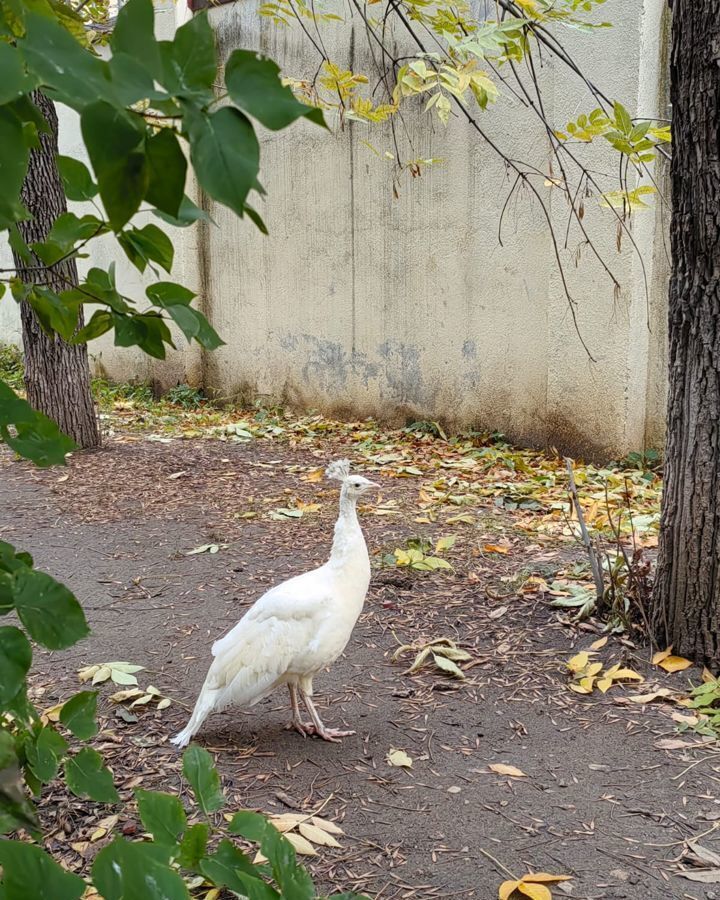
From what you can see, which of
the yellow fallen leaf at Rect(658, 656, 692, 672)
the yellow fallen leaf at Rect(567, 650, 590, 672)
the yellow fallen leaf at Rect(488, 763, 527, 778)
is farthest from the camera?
the yellow fallen leaf at Rect(567, 650, 590, 672)

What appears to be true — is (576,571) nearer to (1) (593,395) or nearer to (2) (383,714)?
(2) (383,714)

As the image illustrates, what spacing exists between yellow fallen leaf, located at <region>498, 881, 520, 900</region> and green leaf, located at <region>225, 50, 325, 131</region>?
2398mm

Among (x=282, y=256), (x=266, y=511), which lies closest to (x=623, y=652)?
(x=266, y=511)

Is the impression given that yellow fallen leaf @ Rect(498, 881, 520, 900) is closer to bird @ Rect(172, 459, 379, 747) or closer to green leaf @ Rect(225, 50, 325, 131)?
bird @ Rect(172, 459, 379, 747)

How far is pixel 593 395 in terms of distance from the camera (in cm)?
737

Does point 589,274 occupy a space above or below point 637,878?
above

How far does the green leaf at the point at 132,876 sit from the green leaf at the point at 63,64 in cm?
65

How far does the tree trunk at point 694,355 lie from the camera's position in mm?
3492

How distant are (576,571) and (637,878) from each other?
95.6 inches

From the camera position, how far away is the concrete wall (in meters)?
7.09

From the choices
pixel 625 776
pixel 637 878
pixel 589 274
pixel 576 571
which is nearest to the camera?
pixel 637 878

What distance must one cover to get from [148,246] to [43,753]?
1119 millimetres

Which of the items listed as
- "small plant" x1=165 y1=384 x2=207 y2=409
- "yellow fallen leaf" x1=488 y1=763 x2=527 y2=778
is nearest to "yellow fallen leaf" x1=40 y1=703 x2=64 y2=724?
"yellow fallen leaf" x1=488 y1=763 x2=527 y2=778

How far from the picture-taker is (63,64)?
70cm
